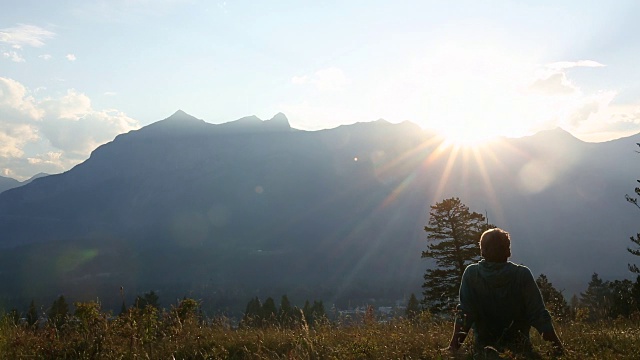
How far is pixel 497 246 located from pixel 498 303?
2.54 ft

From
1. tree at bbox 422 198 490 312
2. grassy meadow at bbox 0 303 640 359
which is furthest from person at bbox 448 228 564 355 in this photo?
tree at bbox 422 198 490 312

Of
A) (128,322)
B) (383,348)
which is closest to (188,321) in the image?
(128,322)

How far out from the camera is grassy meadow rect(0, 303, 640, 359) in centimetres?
638

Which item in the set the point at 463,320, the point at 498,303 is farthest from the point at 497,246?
the point at 463,320

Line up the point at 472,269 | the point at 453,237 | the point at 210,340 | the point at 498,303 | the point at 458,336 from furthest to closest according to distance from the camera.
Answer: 1. the point at 453,237
2. the point at 210,340
3. the point at 472,269
4. the point at 498,303
5. the point at 458,336

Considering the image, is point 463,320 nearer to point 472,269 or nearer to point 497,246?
point 472,269

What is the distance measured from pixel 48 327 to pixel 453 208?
21857mm

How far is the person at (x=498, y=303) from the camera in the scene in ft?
19.5

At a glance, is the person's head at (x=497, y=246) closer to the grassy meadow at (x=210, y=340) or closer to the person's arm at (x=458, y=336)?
the person's arm at (x=458, y=336)

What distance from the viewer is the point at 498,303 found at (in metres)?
6.12

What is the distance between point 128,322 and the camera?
761 centimetres

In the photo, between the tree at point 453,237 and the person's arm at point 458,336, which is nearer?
the person's arm at point 458,336

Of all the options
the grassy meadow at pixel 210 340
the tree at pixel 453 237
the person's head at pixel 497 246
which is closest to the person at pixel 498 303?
the person's head at pixel 497 246

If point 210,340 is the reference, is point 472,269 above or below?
above
